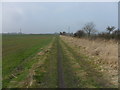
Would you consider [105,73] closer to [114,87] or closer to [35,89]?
[114,87]

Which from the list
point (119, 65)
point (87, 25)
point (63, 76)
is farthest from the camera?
point (87, 25)

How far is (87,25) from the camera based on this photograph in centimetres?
7375

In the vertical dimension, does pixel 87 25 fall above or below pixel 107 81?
above

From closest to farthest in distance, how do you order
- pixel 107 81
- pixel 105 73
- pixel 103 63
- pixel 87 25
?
pixel 107 81 → pixel 105 73 → pixel 103 63 → pixel 87 25

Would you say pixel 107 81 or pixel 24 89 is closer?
pixel 24 89

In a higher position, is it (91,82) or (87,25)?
(87,25)

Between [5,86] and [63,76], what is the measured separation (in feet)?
8.51

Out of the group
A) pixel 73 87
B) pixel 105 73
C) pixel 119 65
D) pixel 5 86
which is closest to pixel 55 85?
pixel 73 87

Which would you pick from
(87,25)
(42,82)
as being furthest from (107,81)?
(87,25)

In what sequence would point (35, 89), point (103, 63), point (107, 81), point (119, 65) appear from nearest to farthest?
1. point (35, 89)
2. point (107, 81)
3. point (119, 65)
4. point (103, 63)

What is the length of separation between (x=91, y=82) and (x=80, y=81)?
459mm

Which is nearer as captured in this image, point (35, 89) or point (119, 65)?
point (35, 89)

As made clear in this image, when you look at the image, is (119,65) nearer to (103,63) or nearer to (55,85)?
(103,63)

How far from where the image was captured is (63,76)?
25.3ft
